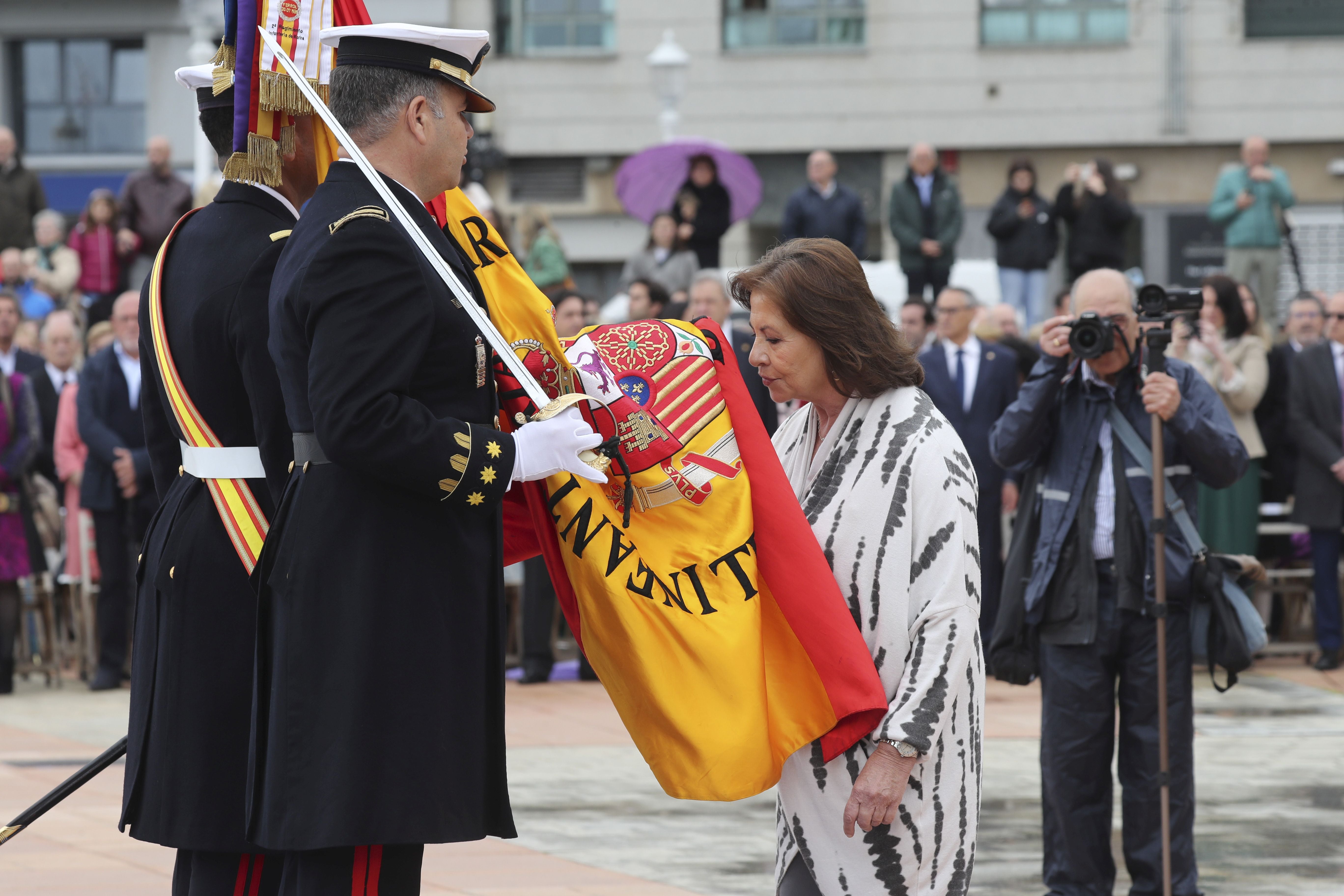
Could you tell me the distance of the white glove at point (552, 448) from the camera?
3.33 m

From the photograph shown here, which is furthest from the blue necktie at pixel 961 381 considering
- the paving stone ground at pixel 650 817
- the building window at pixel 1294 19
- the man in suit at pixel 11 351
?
the building window at pixel 1294 19

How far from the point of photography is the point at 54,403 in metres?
11.1

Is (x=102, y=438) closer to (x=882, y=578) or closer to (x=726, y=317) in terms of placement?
(x=726, y=317)

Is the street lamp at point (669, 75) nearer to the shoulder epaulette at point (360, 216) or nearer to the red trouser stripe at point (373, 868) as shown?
the shoulder epaulette at point (360, 216)

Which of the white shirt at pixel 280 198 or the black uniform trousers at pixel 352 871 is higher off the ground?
the white shirt at pixel 280 198

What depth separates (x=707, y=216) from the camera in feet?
48.2

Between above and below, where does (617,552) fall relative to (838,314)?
below

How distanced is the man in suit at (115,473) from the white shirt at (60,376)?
0.81 metres

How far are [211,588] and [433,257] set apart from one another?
93 centimetres

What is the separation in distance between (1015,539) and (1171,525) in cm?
51

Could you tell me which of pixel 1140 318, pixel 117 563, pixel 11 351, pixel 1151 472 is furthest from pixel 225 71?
pixel 11 351

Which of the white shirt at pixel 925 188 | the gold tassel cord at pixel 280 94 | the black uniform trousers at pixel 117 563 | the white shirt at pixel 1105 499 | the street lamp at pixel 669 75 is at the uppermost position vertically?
the street lamp at pixel 669 75

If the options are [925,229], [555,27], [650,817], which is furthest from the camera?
[555,27]

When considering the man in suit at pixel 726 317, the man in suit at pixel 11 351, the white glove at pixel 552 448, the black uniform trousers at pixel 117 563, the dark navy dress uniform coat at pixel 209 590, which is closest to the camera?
the white glove at pixel 552 448
